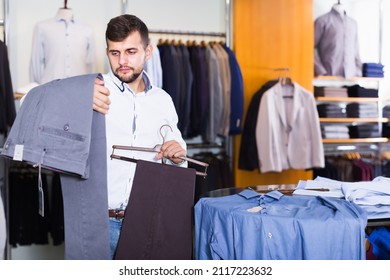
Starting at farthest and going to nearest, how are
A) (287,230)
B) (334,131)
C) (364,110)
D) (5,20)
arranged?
(334,131) → (364,110) → (5,20) → (287,230)

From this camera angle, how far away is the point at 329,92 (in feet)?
12.1

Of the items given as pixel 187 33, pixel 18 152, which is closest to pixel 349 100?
pixel 187 33

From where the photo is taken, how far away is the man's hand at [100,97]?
1562mm

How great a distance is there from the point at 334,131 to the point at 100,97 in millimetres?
2549

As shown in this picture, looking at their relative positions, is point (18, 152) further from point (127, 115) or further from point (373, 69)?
point (373, 69)

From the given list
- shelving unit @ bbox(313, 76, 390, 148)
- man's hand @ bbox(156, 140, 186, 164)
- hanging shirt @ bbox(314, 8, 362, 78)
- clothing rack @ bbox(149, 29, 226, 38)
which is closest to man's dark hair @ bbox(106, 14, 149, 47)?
man's hand @ bbox(156, 140, 186, 164)

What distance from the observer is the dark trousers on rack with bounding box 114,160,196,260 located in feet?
5.39

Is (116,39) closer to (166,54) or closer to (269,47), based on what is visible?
(166,54)

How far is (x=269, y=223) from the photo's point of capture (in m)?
1.41

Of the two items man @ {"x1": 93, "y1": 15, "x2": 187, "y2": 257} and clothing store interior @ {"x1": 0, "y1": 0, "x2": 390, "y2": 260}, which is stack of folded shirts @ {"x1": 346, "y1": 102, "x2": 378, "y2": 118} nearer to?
clothing store interior @ {"x1": 0, "y1": 0, "x2": 390, "y2": 260}

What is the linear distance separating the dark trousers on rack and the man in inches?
1.8

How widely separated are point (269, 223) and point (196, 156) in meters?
1.89

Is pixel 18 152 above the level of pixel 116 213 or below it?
above
